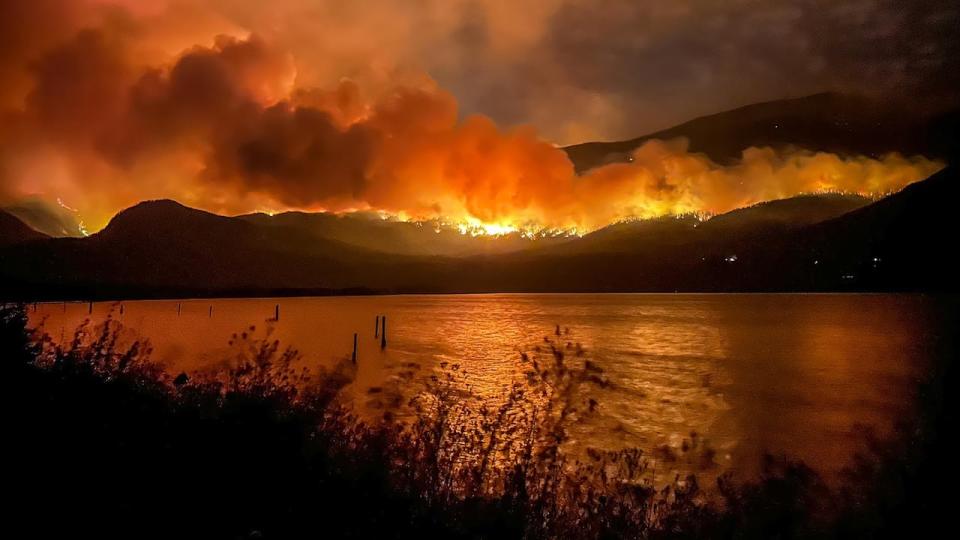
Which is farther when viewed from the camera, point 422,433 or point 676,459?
point 676,459

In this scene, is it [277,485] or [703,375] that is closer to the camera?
[277,485]

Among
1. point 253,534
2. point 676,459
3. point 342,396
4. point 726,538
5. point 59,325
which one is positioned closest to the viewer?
point 253,534

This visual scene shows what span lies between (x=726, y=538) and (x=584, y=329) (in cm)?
8503

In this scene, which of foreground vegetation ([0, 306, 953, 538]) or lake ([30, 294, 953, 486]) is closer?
foreground vegetation ([0, 306, 953, 538])

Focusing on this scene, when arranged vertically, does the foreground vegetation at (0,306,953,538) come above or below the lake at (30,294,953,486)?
above

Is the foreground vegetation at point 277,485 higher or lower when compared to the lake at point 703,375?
higher

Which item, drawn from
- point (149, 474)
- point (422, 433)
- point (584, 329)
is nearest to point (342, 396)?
point (422, 433)

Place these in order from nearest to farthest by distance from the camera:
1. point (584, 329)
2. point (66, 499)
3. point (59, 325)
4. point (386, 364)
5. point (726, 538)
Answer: point (66, 499) < point (726, 538) < point (386, 364) < point (59, 325) < point (584, 329)

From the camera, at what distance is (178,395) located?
1552 centimetres

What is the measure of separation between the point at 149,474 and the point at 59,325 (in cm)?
8975

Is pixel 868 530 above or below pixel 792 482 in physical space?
below

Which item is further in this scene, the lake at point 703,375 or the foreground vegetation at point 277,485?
the lake at point 703,375

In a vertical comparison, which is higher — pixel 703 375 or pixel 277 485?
pixel 277 485

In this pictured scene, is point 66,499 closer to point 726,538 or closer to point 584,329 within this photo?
point 726,538
